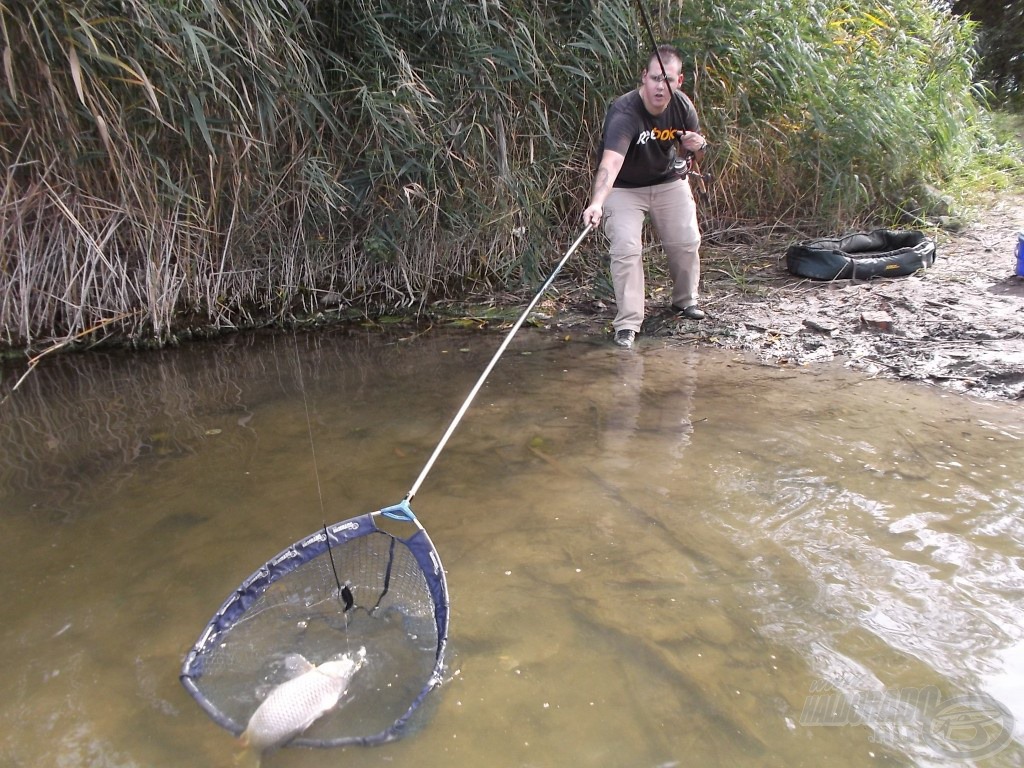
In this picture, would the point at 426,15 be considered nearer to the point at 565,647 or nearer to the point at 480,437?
the point at 480,437

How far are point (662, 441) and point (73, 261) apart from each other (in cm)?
341

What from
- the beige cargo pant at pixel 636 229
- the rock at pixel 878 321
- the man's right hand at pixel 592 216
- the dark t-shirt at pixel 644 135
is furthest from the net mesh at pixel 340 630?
the rock at pixel 878 321

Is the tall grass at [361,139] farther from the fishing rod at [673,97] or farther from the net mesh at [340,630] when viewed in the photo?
the net mesh at [340,630]

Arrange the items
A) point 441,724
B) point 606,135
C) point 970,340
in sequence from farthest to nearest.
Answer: point 606,135, point 970,340, point 441,724

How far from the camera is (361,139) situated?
4637 mm

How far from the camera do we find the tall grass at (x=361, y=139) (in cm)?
384

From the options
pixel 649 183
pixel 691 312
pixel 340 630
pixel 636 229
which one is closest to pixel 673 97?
pixel 649 183

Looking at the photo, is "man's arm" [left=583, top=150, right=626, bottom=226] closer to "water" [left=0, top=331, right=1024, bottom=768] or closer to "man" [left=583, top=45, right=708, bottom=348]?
"man" [left=583, top=45, right=708, bottom=348]

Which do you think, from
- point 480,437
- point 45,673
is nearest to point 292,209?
point 480,437

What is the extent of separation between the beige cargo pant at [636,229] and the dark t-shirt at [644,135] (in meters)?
0.08

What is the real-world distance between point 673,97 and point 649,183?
1.53 ft

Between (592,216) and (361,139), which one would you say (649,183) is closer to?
(592,216)

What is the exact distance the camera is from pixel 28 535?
2.54 m

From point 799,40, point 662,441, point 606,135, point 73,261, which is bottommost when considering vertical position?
point 662,441
